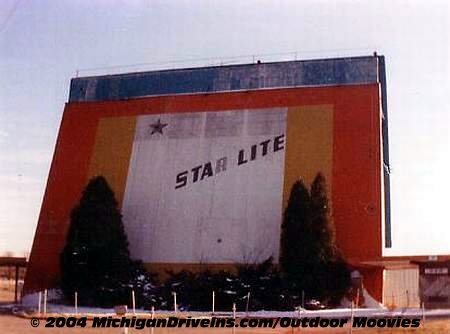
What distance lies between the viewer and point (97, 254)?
3142 cm

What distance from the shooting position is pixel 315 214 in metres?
30.4

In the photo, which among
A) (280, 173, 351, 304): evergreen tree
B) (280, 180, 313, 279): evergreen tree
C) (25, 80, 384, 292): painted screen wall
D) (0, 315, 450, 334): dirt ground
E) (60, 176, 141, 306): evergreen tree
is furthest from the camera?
(25, 80, 384, 292): painted screen wall

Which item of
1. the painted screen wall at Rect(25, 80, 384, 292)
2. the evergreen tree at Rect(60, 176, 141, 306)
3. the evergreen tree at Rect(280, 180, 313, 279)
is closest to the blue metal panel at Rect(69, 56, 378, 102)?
the painted screen wall at Rect(25, 80, 384, 292)

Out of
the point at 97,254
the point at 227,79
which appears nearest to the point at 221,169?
the point at 227,79

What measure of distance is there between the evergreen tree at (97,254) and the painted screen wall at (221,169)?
3093mm

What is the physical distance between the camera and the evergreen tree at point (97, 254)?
100 feet

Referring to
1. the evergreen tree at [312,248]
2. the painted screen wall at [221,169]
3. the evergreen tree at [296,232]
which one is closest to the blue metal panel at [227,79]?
the painted screen wall at [221,169]

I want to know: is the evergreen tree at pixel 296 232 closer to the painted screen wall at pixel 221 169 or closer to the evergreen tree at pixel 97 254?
the painted screen wall at pixel 221 169

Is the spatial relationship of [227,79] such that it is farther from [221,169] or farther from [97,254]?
[97,254]

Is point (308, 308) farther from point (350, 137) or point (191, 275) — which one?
point (350, 137)

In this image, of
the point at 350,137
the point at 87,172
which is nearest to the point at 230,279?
the point at 350,137

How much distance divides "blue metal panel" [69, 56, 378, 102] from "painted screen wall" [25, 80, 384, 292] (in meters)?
0.69

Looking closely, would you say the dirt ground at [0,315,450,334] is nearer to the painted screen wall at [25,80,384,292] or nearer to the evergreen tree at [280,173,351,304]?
the evergreen tree at [280,173,351,304]

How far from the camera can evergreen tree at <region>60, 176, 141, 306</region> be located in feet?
100
